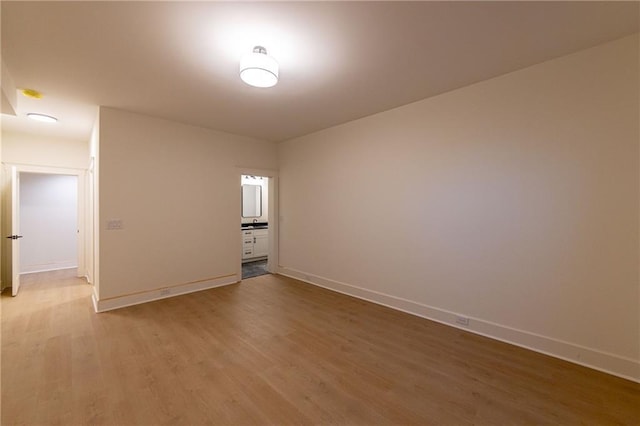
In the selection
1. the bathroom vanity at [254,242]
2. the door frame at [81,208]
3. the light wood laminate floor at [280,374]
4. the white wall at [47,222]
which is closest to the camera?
the light wood laminate floor at [280,374]

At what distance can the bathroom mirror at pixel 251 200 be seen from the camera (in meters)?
7.47

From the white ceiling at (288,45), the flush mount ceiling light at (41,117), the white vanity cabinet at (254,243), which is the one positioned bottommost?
the white vanity cabinet at (254,243)

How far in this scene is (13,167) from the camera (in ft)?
13.8

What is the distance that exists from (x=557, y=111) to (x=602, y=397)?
2.41 m

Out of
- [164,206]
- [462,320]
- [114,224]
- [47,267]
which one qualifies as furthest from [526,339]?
[47,267]

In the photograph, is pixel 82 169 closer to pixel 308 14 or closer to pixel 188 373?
pixel 188 373

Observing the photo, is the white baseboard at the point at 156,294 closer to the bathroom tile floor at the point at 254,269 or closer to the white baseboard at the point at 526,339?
the bathroom tile floor at the point at 254,269

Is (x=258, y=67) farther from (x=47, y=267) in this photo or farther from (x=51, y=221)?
(x=47, y=267)

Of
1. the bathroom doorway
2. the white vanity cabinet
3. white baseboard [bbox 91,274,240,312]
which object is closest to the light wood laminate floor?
white baseboard [bbox 91,274,240,312]

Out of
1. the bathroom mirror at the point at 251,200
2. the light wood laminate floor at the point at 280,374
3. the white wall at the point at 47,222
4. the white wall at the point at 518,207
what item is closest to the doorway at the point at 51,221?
the white wall at the point at 47,222

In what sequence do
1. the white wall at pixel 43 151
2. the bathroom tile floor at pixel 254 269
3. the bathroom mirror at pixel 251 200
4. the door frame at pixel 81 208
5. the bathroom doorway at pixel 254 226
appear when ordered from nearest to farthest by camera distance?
1. the white wall at pixel 43 151
2. the door frame at pixel 81 208
3. the bathroom tile floor at pixel 254 269
4. the bathroom doorway at pixel 254 226
5. the bathroom mirror at pixel 251 200

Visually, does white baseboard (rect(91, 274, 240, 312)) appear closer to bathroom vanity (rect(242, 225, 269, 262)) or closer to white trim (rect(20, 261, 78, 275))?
bathroom vanity (rect(242, 225, 269, 262))

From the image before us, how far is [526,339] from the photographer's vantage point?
263 cm

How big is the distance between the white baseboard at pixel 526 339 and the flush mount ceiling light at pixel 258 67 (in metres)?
3.17
